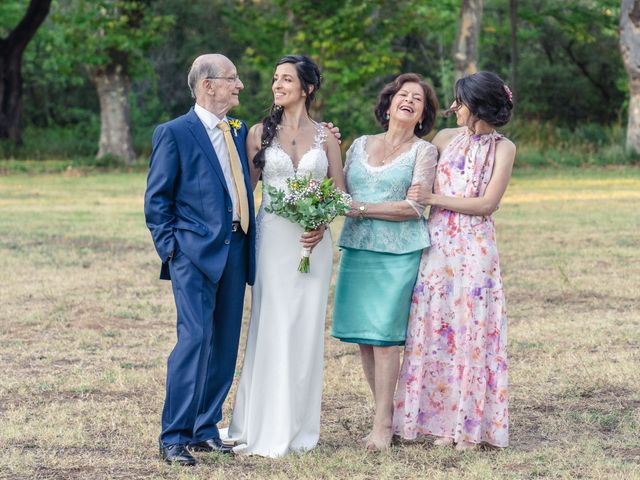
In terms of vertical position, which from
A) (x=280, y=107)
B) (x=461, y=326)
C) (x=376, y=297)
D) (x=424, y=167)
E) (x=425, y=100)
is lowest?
(x=461, y=326)

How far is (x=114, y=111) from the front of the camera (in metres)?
34.6

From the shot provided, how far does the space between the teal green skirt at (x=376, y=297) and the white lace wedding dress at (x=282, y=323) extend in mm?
150

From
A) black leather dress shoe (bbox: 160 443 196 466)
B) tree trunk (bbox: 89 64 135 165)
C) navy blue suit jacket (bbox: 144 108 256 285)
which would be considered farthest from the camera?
tree trunk (bbox: 89 64 135 165)

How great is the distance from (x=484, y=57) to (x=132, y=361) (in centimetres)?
3850

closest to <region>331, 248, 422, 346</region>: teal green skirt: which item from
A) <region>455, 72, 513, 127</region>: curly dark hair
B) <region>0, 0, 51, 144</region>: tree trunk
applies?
<region>455, 72, 513, 127</region>: curly dark hair

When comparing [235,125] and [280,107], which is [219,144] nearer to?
[235,125]

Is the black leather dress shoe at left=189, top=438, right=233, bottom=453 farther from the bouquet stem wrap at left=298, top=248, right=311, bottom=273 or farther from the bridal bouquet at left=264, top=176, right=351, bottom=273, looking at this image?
the bridal bouquet at left=264, top=176, right=351, bottom=273

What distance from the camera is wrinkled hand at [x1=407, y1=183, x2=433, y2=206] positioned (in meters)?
6.25

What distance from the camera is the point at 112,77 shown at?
3469cm

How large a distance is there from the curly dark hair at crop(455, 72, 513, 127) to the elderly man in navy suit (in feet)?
3.86

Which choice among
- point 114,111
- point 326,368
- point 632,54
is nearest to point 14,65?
point 114,111

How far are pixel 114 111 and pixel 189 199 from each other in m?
29.3

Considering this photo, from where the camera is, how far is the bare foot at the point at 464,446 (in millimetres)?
6301

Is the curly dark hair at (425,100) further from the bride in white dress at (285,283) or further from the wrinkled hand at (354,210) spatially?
the wrinkled hand at (354,210)
